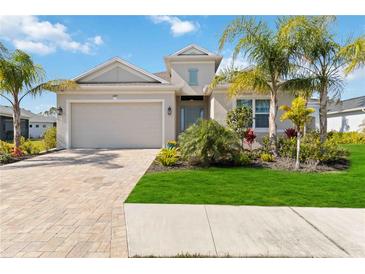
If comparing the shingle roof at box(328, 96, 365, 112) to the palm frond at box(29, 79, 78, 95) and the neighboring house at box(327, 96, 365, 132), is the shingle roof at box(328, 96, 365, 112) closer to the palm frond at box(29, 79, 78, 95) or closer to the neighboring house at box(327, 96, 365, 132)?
the neighboring house at box(327, 96, 365, 132)

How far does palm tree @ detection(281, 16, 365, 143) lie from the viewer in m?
10.4

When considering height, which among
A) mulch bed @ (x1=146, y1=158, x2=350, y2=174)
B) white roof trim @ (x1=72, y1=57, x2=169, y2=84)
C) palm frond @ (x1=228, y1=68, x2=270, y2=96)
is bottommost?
mulch bed @ (x1=146, y1=158, x2=350, y2=174)

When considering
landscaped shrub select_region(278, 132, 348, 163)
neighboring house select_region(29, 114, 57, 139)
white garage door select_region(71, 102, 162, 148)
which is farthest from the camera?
neighboring house select_region(29, 114, 57, 139)

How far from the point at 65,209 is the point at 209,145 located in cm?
557

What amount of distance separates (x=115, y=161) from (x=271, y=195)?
6.95m

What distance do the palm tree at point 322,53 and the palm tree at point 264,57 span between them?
41 centimetres

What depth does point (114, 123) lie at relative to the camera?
51.9ft

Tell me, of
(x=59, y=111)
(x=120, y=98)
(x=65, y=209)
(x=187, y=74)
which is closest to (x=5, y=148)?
(x=59, y=111)

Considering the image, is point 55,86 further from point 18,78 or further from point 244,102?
point 244,102

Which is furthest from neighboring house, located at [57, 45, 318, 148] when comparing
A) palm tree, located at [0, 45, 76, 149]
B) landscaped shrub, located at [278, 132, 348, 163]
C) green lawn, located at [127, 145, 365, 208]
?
green lawn, located at [127, 145, 365, 208]

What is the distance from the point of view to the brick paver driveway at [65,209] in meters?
3.69

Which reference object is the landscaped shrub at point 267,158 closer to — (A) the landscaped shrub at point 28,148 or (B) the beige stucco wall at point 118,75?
(B) the beige stucco wall at point 118,75

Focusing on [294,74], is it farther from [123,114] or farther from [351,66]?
[123,114]

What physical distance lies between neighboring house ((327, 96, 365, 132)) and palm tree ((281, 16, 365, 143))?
12.3 metres
